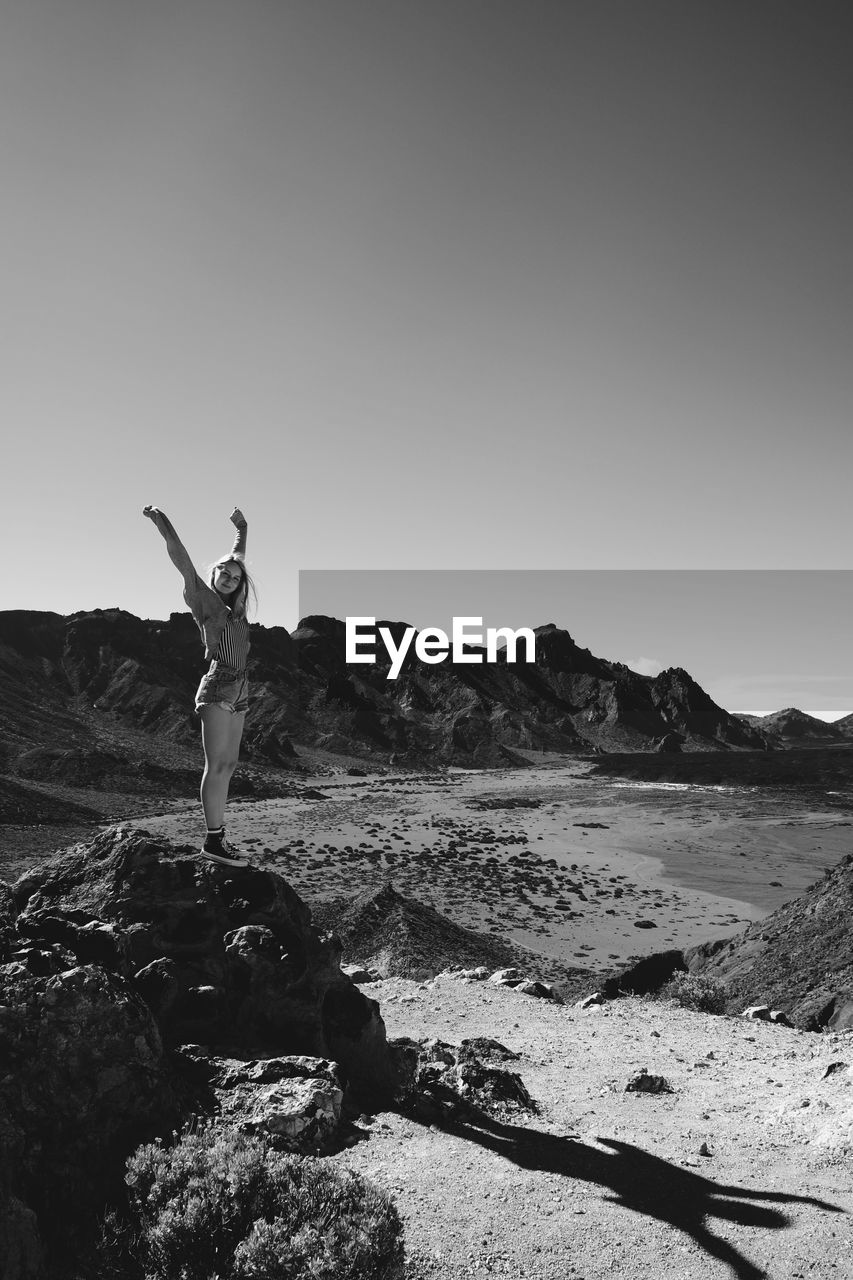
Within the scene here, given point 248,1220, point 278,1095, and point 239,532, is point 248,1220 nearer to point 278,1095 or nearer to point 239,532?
point 278,1095

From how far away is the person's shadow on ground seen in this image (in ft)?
15.5

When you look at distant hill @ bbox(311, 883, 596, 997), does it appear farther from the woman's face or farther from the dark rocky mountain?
the dark rocky mountain

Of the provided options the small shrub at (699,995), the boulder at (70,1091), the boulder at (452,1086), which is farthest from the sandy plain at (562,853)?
the boulder at (70,1091)

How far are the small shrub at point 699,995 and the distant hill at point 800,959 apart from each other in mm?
350

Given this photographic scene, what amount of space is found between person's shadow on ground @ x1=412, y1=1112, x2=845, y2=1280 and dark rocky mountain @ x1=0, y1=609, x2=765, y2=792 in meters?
56.5

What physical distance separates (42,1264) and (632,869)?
4112 centimetres

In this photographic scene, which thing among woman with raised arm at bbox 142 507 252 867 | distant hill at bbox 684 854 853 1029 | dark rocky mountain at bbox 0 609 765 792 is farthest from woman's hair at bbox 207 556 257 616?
dark rocky mountain at bbox 0 609 765 792

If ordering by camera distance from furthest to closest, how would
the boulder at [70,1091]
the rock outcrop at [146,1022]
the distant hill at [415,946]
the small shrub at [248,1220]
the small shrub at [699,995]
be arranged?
1. the distant hill at [415,946]
2. the small shrub at [699,995]
3. the rock outcrop at [146,1022]
4. the boulder at [70,1091]
5. the small shrub at [248,1220]

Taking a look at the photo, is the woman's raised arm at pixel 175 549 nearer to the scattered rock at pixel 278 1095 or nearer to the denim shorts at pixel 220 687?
the denim shorts at pixel 220 687

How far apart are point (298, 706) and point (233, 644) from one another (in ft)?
391

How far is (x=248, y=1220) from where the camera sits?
12.6 feet

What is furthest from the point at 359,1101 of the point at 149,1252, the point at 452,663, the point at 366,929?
the point at 452,663

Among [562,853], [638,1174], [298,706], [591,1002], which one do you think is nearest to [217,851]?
[638,1174]

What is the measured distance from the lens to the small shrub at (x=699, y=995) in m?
12.7
